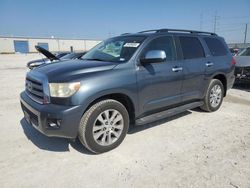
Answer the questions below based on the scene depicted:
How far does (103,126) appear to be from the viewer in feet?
11.4

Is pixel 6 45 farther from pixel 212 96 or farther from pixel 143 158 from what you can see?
pixel 143 158

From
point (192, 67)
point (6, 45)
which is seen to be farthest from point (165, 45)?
point (6, 45)

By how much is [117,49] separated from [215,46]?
278 cm

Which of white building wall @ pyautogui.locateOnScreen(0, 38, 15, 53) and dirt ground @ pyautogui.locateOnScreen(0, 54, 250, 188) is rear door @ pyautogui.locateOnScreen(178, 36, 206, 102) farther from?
white building wall @ pyautogui.locateOnScreen(0, 38, 15, 53)

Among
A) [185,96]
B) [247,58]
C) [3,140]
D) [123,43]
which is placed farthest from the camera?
[247,58]

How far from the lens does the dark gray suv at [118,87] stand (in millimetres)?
3119

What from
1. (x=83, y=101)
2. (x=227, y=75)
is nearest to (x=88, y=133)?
(x=83, y=101)

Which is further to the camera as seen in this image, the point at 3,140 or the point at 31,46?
the point at 31,46

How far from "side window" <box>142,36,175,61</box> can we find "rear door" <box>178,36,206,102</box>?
0.89 ft

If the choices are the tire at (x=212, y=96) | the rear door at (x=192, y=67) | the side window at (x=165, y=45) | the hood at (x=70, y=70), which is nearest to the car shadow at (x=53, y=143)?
the hood at (x=70, y=70)

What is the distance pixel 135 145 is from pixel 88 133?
920 mm

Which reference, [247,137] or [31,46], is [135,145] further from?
[31,46]

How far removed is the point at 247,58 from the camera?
28.5ft

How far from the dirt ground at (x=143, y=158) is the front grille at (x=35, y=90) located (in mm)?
863
